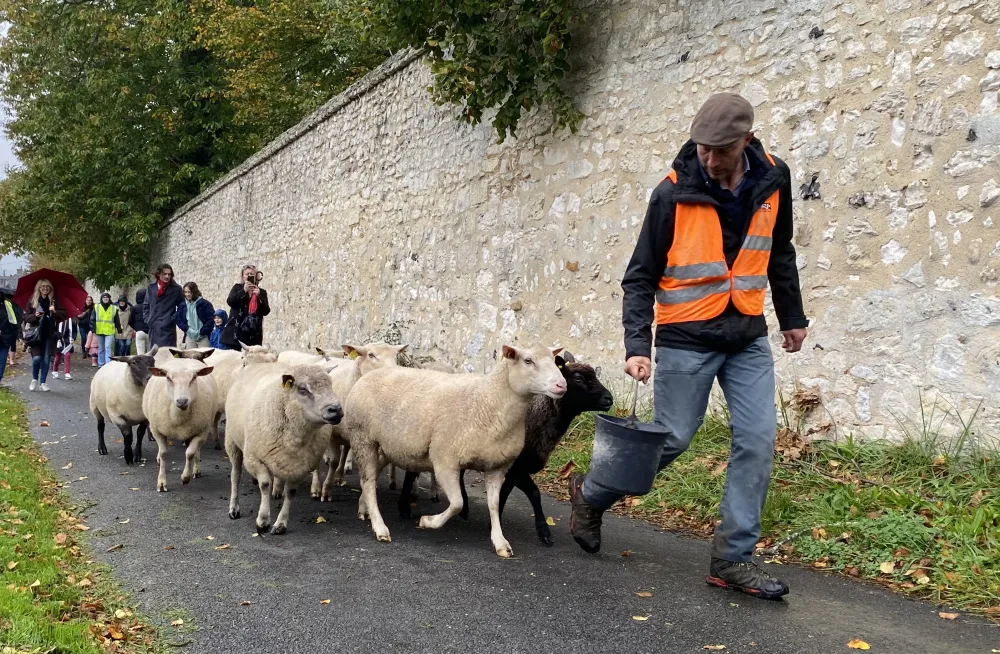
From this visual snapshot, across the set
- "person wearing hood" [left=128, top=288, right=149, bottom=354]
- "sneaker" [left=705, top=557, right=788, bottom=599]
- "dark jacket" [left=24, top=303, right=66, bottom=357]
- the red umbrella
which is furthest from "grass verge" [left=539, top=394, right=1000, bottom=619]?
the red umbrella

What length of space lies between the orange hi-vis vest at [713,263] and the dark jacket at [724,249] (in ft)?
0.12

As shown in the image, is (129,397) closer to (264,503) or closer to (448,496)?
(264,503)

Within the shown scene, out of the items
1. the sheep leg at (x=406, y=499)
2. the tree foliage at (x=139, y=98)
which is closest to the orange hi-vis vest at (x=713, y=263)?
the sheep leg at (x=406, y=499)

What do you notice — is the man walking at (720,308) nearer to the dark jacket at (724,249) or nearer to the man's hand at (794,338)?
the dark jacket at (724,249)

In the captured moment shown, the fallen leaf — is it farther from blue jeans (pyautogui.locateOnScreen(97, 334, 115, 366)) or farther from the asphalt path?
blue jeans (pyautogui.locateOnScreen(97, 334, 115, 366))

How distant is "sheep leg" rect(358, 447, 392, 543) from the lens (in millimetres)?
5109

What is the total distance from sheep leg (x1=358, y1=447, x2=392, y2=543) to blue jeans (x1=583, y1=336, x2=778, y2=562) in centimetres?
198

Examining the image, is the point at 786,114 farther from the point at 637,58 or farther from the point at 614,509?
the point at 614,509

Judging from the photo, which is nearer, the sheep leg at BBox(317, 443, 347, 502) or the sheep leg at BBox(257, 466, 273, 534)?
the sheep leg at BBox(257, 466, 273, 534)

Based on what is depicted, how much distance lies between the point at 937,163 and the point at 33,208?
91.6 feet

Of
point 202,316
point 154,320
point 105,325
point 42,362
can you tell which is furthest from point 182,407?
point 105,325

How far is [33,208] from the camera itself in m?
26.5

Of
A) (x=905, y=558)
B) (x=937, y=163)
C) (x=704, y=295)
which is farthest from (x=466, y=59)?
(x=905, y=558)

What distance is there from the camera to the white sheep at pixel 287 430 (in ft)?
17.4
